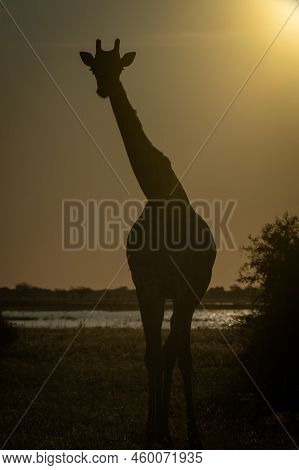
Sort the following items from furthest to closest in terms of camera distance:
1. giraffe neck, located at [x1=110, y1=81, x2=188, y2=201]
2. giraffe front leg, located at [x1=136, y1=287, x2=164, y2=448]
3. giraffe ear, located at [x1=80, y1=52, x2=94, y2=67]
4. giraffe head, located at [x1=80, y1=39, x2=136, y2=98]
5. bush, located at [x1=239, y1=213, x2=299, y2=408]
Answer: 1. bush, located at [x1=239, y1=213, x2=299, y2=408]
2. giraffe ear, located at [x1=80, y1=52, x2=94, y2=67]
3. giraffe head, located at [x1=80, y1=39, x2=136, y2=98]
4. giraffe neck, located at [x1=110, y1=81, x2=188, y2=201]
5. giraffe front leg, located at [x1=136, y1=287, x2=164, y2=448]

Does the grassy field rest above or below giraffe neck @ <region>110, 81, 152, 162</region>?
below

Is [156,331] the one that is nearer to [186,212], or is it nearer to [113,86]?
[186,212]

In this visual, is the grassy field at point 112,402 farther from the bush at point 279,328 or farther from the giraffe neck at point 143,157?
the giraffe neck at point 143,157

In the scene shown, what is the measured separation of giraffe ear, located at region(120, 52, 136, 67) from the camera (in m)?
10.0

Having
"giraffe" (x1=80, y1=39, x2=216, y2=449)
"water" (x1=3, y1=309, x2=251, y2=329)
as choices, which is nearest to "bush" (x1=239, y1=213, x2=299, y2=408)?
"giraffe" (x1=80, y1=39, x2=216, y2=449)

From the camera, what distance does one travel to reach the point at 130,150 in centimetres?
969

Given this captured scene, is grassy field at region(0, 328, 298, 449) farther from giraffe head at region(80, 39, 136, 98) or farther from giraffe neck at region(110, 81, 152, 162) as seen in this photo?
giraffe head at region(80, 39, 136, 98)

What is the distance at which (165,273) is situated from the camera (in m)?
9.23

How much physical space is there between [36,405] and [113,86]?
702cm

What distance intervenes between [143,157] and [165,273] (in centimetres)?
147

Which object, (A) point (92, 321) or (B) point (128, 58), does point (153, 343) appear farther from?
(A) point (92, 321)

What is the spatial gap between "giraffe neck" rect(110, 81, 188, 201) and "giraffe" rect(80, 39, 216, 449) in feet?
0.04

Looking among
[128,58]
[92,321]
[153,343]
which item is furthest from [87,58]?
[92,321]

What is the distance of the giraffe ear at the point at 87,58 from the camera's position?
10008mm
